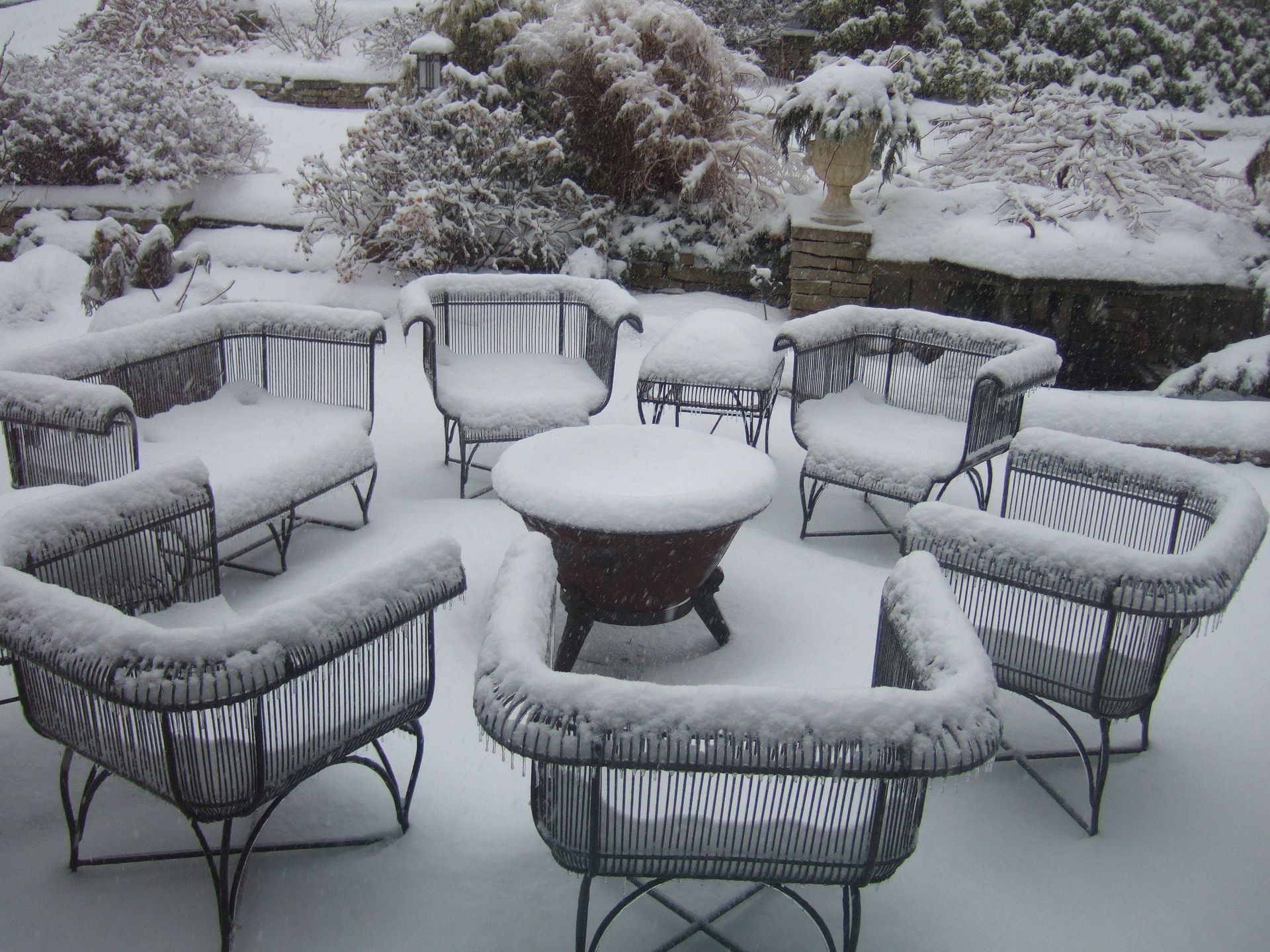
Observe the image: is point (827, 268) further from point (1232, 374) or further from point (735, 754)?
point (735, 754)

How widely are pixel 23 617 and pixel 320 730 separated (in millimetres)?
Result: 571

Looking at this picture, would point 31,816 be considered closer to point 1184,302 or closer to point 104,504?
point 104,504

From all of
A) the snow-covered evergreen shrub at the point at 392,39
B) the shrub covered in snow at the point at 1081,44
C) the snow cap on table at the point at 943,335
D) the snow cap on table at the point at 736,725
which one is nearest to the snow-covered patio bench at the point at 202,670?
the snow cap on table at the point at 736,725

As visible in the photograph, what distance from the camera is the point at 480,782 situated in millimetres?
2635

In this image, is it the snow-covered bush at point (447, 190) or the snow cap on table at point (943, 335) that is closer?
the snow cap on table at point (943, 335)

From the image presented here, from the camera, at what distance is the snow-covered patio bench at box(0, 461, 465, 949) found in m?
1.81

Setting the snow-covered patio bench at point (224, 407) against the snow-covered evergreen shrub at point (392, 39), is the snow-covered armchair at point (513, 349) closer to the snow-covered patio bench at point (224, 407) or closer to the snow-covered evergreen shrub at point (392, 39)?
the snow-covered patio bench at point (224, 407)

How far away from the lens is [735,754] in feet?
5.47

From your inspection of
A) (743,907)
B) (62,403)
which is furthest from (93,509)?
(743,907)

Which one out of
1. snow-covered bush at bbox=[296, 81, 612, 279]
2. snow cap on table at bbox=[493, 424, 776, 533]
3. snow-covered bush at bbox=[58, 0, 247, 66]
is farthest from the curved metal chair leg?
snow-covered bush at bbox=[58, 0, 247, 66]

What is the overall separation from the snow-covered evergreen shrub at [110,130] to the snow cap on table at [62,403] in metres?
4.22

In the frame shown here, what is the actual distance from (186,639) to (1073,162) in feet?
19.1

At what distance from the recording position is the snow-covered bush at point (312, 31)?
976 centimetres

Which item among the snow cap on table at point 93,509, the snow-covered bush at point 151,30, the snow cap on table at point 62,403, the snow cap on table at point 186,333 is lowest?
the snow cap on table at point 93,509
